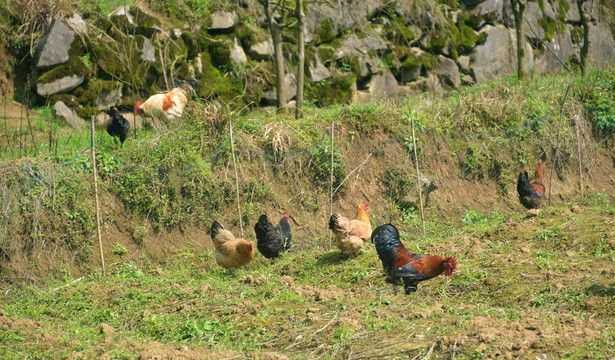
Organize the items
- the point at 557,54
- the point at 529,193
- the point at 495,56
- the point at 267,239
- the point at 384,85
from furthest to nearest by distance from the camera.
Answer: the point at 557,54
the point at 495,56
the point at 384,85
the point at 529,193
the point at 267,239

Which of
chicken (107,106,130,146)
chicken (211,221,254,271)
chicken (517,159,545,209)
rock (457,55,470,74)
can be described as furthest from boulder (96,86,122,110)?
rock (457,55,470,74)

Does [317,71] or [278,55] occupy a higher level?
[278,55]

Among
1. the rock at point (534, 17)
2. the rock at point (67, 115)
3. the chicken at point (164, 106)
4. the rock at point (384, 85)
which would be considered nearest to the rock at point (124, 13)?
the rock at point (67, 115)

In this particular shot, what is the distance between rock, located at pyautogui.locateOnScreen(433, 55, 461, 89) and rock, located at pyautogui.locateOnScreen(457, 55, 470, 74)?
0.51 metres

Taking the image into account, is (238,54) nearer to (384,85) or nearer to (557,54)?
(384,85)

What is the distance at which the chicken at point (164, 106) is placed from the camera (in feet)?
32.3

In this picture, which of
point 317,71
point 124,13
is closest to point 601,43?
point 317,71

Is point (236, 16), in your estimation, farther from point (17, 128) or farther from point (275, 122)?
point (17, 128)

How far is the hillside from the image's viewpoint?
16.7ft

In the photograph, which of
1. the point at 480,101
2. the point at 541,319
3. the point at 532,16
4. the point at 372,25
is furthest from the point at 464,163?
the point at 532,16

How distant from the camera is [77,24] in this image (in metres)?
11.8

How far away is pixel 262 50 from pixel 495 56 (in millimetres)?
8737

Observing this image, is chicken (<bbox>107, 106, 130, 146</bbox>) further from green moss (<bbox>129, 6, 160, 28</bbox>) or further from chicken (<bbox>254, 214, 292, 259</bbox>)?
green moss (<bbox>129, 6, 160, 28</bbox>)

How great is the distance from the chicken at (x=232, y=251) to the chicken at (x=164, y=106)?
112 inches
